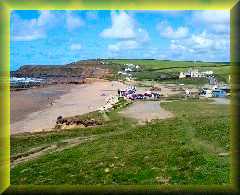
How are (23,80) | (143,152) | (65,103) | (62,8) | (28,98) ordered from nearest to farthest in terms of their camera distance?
(62,8)
(143,152)
(23,80)
(65,103)
(28,98)

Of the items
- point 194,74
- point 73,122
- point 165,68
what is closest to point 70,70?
point 73,122

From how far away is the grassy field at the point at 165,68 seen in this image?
817 centimetres

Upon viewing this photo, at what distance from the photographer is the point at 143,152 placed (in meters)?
8.09

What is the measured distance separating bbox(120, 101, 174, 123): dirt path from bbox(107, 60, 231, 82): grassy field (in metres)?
0.46

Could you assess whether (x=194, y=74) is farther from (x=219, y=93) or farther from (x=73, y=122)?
(x=73, y=122)

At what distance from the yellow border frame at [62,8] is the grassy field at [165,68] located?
699 millimetres

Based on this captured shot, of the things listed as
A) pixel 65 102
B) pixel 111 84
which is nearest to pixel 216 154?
pixel 111 84

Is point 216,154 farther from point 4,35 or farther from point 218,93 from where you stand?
point 4,35

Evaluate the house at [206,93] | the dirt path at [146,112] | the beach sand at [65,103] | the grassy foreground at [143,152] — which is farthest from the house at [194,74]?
the beach sand at [65,103]

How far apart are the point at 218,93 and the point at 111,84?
1.93 metres

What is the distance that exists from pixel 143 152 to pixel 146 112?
2.57 feet

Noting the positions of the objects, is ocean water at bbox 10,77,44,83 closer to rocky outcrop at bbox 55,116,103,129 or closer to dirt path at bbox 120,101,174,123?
rocky outcrop at bbox 55,116,103,129

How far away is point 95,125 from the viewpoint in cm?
846

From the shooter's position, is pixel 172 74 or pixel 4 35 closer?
pixel 4 35
